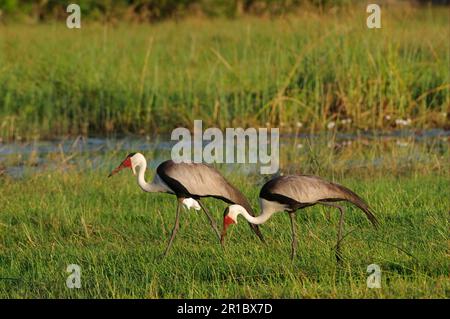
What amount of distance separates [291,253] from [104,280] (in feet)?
3.66

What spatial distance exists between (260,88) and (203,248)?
5533 millimetres

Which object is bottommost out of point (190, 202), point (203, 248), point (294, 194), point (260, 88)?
point (203, 248)

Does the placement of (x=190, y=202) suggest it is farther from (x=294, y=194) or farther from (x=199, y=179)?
(x=294, y=194)

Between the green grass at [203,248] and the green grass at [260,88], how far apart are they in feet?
9.44

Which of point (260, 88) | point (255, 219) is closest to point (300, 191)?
point (255, 219)

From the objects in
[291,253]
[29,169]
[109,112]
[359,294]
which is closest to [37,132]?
[109,112]

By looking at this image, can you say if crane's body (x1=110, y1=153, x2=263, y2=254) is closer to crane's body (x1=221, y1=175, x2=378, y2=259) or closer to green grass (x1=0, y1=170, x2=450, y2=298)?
crane's body (x1=221, y1=175, x2=378, y2=259)

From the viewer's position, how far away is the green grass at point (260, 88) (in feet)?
38.1

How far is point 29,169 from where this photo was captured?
32.2 feet

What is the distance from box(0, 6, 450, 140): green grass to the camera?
11.6 m

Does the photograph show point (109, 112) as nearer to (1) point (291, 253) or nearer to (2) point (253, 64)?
(2) point (253, 64)

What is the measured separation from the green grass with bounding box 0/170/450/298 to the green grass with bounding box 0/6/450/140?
9.44 feet

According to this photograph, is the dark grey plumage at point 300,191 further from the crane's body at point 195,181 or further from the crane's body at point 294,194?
the crane's body at point 195,181

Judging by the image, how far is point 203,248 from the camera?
6.64 metres
